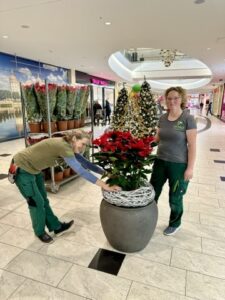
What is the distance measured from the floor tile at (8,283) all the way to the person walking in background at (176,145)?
152 centimetres

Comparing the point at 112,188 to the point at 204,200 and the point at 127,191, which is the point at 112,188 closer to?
the point at 127,191

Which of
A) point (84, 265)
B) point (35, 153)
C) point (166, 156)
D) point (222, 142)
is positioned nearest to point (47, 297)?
point (84, 265)

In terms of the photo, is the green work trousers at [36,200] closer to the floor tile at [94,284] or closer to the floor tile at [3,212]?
the floor tile at [94,284]

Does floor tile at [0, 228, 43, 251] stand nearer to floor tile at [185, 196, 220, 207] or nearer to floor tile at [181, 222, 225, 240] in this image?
floor tile at [181, 222, 225, 240]

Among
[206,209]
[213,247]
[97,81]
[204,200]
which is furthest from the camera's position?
[97,81]

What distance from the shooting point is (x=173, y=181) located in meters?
2.16

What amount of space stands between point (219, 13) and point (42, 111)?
158 inches

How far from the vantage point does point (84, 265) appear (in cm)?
191

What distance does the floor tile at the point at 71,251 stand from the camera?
6.48 ft

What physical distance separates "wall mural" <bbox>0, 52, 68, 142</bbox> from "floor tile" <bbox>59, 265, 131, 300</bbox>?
7.16m

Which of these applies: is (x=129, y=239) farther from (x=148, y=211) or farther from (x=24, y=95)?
(x=24, y=95)

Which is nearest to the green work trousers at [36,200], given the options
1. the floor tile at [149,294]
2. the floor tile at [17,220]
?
the floor tile at [17,220]

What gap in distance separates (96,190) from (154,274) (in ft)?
6.12

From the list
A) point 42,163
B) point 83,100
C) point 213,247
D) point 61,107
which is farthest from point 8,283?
point 83,100
